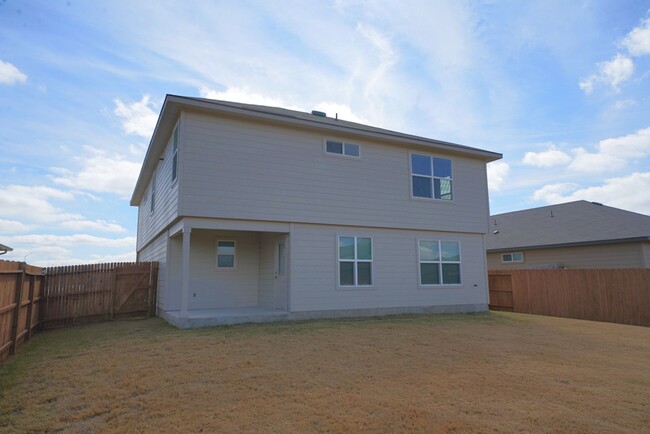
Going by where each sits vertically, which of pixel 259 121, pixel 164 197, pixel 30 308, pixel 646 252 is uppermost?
pixel 259 121

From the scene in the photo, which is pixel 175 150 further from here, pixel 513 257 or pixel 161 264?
pixel 513 257

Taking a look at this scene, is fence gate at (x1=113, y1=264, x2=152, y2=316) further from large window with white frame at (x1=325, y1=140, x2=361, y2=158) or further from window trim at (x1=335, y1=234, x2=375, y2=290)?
large window with white frame at (x1=325, y1=140, x2=361, y2=158)

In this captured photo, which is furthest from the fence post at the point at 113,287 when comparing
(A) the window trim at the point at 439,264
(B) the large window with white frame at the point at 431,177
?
(B) the large window with white frame at the point at 431,177

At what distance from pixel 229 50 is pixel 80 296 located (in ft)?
25.6

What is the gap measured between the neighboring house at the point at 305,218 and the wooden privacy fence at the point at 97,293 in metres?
0.66

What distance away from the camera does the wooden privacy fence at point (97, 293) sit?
10.8 m

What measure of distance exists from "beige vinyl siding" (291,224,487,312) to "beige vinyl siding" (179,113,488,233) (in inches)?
13.6

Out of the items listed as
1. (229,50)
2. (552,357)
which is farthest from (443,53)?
(552,357)

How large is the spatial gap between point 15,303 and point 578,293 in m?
14.8

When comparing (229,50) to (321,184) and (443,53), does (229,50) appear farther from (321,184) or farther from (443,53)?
(443,53)

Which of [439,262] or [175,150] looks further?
[439,262]

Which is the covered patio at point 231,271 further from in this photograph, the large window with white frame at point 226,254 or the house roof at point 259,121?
the house roof at point 259,121

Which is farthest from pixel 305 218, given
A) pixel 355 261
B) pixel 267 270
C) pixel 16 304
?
pixel 16 304

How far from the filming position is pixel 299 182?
1087cm
